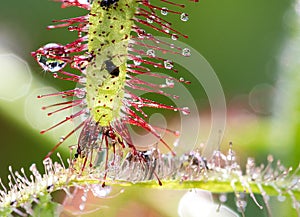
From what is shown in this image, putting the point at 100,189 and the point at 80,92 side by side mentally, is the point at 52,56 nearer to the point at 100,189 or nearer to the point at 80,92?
the point at 80,92

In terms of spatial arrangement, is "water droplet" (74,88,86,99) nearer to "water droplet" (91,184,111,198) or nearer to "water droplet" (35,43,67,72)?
"water droplet" (35,43,67,72)

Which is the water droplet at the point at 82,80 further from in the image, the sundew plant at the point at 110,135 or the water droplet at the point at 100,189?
the water droplet at the point at 100,189

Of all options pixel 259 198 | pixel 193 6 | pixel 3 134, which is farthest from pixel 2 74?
pixel 259 198

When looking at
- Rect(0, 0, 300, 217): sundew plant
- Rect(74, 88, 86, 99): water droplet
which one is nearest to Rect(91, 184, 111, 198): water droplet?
Rect(0, 0, 300, 217): sundew plant

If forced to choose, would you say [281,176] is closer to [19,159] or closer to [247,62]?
[19,159]

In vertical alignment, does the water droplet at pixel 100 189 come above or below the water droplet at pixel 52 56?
A: below

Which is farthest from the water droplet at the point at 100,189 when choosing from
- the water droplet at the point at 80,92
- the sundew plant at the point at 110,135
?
the water droplet at the point at 80,92

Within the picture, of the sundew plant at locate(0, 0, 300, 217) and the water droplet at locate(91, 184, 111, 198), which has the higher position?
the sundew plant at locate(0, 0, 300, 217)

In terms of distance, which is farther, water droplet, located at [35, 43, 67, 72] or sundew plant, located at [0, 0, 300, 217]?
water droplet, located at [35, 43, 67, 72]

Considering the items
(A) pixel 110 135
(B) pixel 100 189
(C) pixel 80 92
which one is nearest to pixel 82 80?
(C) pixel 80 92
